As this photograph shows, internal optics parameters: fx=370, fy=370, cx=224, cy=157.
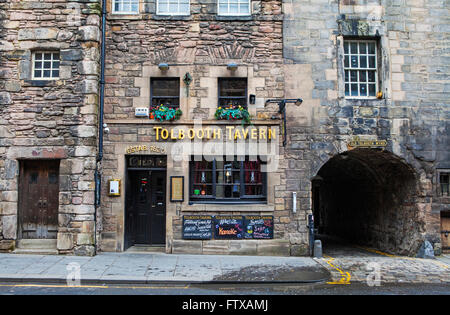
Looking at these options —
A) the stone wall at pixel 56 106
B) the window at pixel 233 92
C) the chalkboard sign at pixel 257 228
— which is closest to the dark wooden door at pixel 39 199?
the stone wall at pixel 56 106

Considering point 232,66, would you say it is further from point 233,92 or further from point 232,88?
point 233,92

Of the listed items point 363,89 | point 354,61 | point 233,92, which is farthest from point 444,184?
point 233,92

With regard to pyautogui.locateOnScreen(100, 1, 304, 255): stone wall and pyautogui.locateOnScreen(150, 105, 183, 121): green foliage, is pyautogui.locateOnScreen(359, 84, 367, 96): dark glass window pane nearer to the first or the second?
pyautogui.locateOnScreen(100, 1, 304, 255): stone wall

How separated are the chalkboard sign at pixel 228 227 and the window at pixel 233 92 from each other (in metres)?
3.46

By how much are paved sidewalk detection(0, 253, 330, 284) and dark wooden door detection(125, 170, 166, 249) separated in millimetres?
1083

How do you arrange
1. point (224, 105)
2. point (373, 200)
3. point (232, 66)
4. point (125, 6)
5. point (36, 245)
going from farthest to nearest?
point (373, 200), point (125, 6), point (224, 105), point (232, 66), point (36, 245)

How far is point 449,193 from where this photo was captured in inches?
456

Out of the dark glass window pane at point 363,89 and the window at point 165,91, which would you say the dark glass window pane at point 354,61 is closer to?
the dark glass window pane at point 363,89

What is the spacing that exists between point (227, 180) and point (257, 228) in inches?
66.4

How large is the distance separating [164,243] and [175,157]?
276 centimetres

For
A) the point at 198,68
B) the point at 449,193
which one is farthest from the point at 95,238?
the point at 449,193

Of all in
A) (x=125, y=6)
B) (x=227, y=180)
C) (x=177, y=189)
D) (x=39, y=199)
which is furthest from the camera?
(x=125, y=6)

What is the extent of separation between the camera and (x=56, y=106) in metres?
10.7
